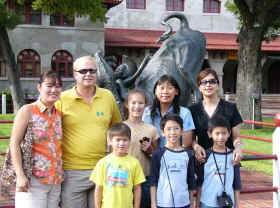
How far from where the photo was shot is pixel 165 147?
289cm

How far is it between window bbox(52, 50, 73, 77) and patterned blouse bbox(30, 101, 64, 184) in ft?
64.7

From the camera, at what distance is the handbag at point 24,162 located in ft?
8.73

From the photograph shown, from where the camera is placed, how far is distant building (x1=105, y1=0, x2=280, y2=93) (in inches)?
934

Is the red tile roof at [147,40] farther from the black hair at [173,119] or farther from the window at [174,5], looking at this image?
the black hair at [173,119]

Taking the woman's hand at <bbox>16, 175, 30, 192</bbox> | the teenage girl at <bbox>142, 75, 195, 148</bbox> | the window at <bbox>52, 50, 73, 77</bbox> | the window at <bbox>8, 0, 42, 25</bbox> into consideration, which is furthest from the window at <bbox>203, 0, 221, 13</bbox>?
the woman's hand at <bbox>16, 175, 30, 192</bbox>

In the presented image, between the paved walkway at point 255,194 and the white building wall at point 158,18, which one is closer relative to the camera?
the paved walkway at point 255,194

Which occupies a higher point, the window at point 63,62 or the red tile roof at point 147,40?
the red tile roof at point 147,40

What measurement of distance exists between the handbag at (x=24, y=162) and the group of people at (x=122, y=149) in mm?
12

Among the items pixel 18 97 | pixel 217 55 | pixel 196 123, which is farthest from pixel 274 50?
pixel 196 123

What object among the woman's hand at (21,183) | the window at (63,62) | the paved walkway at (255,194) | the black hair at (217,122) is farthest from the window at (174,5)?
the woman's hand at (21,183)

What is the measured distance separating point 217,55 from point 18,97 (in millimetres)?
13952

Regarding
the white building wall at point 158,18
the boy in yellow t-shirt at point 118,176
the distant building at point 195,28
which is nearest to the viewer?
the boy in yellow t-shirt at point 118,176

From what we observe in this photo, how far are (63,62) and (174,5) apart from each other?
10.5 m

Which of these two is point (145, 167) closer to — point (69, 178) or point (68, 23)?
point (69, 178)
